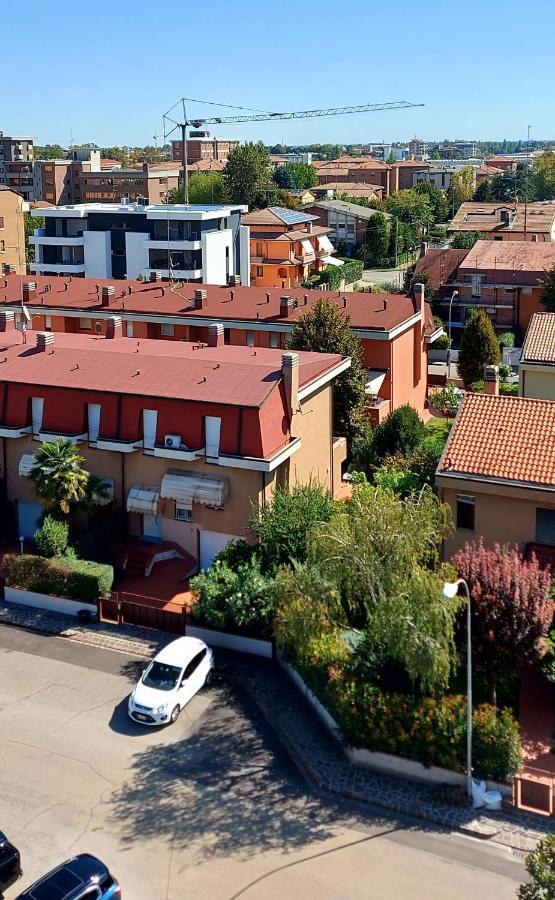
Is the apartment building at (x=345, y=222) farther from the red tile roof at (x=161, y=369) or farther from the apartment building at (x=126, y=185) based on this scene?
the red tile roof at (x=161, y=369)

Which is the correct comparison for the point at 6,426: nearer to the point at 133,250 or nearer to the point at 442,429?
the point at 442,429

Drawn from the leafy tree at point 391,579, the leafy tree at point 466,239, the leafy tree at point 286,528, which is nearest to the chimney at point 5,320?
the leafy tree at point 286,528

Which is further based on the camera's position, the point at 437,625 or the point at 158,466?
the point at 158,466

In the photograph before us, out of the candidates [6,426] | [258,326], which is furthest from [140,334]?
[6,426]

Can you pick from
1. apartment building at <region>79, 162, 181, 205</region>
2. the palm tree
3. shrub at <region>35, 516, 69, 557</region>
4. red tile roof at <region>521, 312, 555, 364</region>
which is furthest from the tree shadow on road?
apartment building at <region>79, 162, 181, 205</region>

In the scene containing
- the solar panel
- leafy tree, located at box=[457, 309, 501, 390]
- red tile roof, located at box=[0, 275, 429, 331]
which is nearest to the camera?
red tile roof, located at box=[0, 275, 429, 331]

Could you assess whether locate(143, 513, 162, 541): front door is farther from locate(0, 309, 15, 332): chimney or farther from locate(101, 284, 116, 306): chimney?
locate(101, 284, 116, 306): chimney
